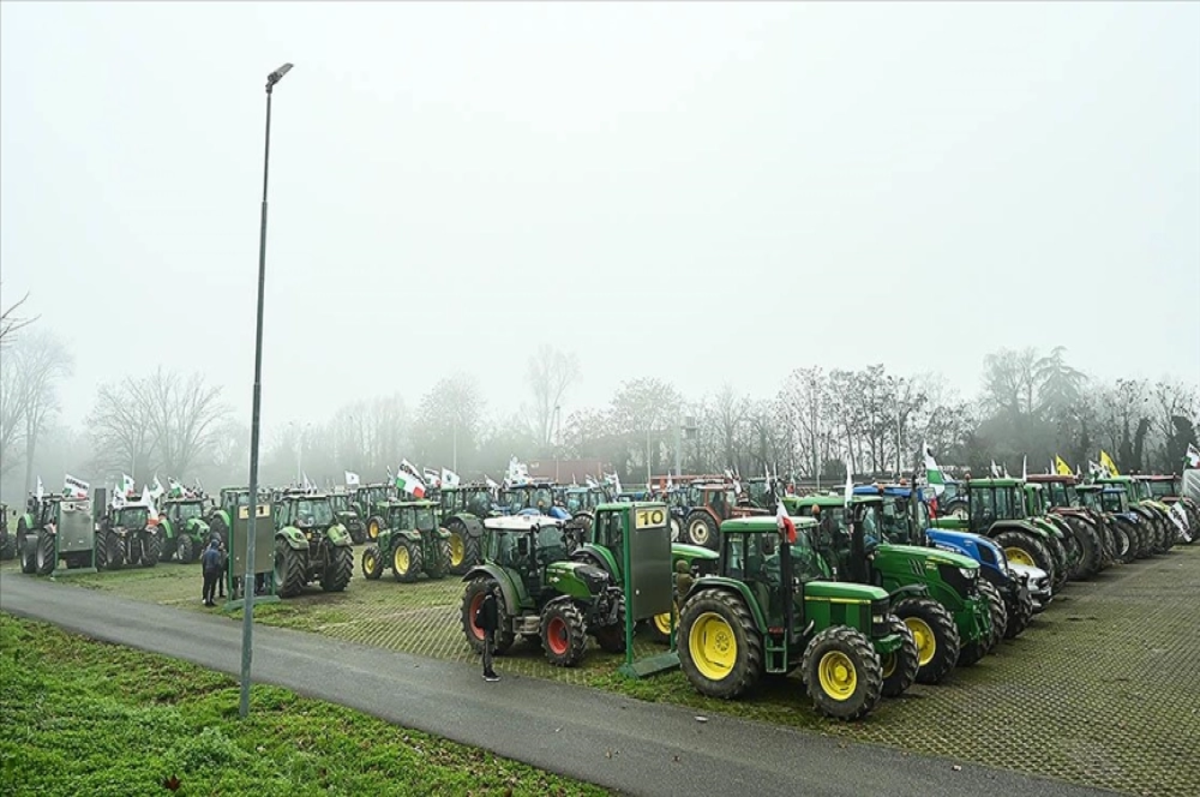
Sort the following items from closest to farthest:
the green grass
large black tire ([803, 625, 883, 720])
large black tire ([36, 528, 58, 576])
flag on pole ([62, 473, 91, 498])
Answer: the green grass → large black tire ([803, 625, 883, 720]) → large black tire ([36, 528, 58, 576]) → flag on pole ([62, 473, 91, 498])

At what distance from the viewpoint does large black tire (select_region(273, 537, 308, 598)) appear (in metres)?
19.7

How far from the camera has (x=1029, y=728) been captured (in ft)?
28.8

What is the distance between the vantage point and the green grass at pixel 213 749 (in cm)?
742

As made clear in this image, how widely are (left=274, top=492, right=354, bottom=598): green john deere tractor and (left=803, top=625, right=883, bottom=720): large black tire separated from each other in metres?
14.3

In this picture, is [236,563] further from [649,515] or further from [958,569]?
[958,569]

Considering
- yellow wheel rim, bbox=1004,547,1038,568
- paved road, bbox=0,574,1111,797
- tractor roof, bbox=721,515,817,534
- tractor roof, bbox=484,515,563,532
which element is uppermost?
tractor roof, bbox=721,515,817,534

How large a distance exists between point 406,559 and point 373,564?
4.64 feet

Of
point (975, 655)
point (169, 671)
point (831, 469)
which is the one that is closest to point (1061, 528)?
point (975, 655)

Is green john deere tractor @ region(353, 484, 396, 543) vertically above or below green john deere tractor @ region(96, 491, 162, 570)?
above

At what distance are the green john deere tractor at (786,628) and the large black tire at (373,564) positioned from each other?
570 inches

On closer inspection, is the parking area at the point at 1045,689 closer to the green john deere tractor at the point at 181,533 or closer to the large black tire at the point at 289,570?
the large black tire at the point at 289,570

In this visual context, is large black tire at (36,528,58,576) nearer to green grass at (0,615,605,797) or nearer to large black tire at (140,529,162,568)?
large black tire at (140,529,162,568)

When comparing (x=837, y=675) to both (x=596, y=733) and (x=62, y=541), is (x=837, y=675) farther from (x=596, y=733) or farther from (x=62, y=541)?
(x=62, y=541)

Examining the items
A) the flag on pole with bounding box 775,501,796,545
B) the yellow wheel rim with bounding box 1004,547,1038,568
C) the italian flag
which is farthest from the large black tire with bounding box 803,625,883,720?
the italian flag
